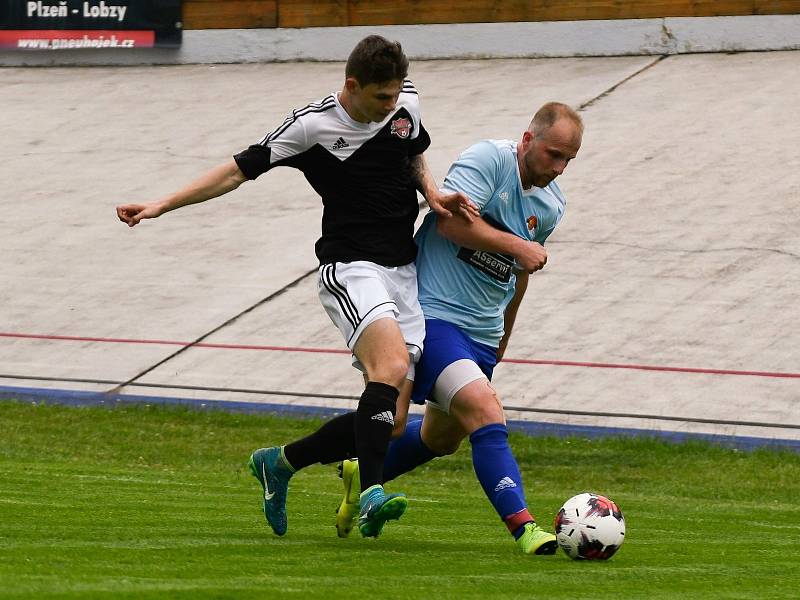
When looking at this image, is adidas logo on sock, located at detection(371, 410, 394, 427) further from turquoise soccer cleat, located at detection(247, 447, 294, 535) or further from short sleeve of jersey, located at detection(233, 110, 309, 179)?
short sleeve of jersey, located at detection(233, 110, 309, 179)

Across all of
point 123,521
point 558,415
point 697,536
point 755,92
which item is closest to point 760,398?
point 558,415

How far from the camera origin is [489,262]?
664 centimetres

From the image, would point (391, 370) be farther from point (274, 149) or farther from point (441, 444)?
point (274, 149)

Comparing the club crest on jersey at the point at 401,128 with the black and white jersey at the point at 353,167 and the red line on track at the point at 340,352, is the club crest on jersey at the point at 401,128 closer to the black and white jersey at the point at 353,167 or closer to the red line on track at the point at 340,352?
the black and white jersey at the point at 353,167

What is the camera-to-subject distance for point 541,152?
6.47 metres

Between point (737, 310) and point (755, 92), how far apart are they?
5.56m

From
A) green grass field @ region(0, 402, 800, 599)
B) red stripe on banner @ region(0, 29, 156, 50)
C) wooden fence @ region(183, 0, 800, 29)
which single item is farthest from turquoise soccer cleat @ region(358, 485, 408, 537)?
red stripe on banner @ region(0, 29, 156, 50)

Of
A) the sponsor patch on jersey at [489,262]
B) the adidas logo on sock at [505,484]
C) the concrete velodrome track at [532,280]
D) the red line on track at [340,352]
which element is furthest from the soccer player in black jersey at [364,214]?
the red line on track at [340,352]

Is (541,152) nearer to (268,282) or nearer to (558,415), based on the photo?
(558,415)

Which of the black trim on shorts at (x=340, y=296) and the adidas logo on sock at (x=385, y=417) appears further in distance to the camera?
the black trim on shorts at (x=340, y=296)

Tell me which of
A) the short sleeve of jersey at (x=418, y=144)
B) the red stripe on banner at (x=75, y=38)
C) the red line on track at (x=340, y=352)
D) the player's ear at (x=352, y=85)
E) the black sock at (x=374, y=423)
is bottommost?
the red line on track at (x=340, y=352)

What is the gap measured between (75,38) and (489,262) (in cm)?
1710

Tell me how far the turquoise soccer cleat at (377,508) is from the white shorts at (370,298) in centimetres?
67

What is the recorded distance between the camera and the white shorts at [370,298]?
6.29 m
